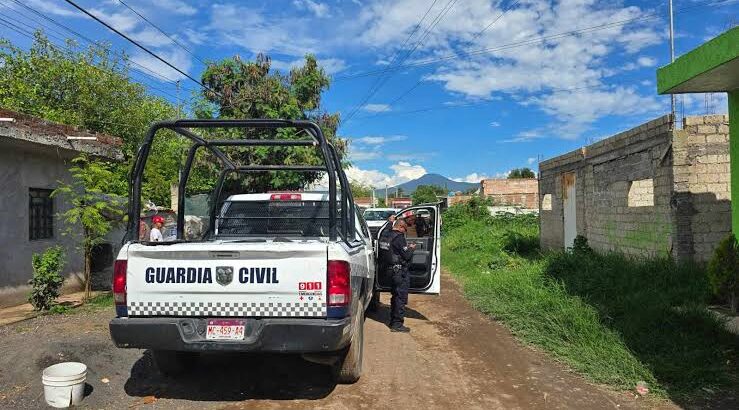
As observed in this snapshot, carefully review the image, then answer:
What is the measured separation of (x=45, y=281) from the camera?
8094 millimetres

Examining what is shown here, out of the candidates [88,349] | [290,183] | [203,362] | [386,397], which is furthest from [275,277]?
[290,183]

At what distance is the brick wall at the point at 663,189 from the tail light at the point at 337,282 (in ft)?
21.1

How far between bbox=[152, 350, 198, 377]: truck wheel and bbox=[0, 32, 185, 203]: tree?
1703cm

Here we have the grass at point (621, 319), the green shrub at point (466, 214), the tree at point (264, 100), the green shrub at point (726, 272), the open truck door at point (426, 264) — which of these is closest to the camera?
the grass at point (621, 319)

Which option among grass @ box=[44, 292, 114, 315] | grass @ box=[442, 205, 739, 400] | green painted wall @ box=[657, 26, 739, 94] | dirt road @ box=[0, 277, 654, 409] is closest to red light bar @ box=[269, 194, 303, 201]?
dirt road @ box=[0, 277, 654, 409]

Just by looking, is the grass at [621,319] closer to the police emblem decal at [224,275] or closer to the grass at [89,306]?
the police emblem decal at [224,275]

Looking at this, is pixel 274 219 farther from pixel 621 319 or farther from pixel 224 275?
pixel 621 319

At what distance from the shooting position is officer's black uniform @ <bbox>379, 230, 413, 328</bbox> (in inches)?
291

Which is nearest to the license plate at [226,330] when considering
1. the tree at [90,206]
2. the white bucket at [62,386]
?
the white bucket at [62,386]

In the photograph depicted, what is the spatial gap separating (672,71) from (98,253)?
40.2 feet

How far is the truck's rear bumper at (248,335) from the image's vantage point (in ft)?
13.5

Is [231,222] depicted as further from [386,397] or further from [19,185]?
[19,185]

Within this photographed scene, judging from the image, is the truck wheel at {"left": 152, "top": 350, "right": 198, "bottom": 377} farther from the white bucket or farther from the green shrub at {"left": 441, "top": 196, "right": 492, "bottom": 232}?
the green shrub at {"left": 441, "top": 196, "right": 492, "bottom": 232}

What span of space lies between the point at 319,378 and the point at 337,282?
61.4 inches
